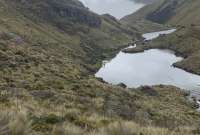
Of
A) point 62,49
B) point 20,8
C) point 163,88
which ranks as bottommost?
point 163,88

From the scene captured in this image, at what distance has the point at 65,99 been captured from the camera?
3531cm

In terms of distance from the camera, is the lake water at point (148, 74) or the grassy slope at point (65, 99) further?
the lake water at point (148, 74)

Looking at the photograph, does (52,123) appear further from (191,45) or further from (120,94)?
(191,45)

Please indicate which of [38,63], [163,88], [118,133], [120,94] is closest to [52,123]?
[118,133]

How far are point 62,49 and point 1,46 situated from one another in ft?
267

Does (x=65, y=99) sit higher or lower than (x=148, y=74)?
lower

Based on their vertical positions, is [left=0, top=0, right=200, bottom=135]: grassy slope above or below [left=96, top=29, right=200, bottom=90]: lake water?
below

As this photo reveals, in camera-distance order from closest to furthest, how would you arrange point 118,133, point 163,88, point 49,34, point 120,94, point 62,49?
point 118,133
point 120,94
point 163,88
point 62,49
point 49,34

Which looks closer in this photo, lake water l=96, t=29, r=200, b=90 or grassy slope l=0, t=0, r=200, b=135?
grassy slope l=0, t=0, r=200, b=135

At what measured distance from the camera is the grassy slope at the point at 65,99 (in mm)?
12891

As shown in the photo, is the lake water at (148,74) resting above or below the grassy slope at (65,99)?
above

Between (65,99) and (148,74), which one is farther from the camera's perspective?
(148,74)

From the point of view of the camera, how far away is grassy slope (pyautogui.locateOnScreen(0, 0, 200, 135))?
12.9 m

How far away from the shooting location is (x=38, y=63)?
6631cm
